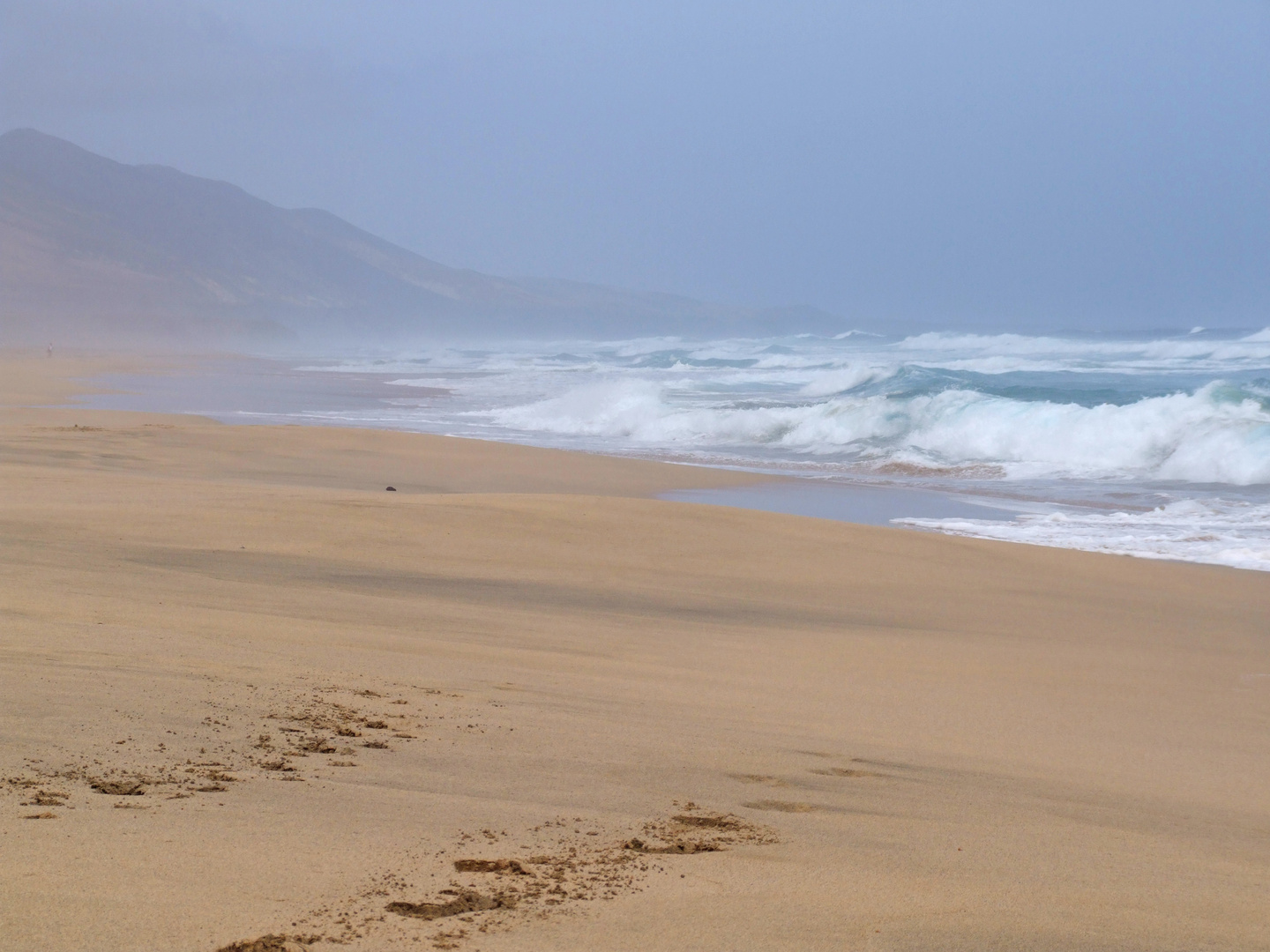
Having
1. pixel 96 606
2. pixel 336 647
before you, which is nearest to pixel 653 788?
pixel 336 647

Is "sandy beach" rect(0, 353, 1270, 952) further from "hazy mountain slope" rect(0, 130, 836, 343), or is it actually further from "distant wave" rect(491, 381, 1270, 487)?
"hazy mountain slope" rect(0, 130, 836, 343)

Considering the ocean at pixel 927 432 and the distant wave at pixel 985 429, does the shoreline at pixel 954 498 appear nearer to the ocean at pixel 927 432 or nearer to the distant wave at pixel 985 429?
the ocean at pixel 927 432

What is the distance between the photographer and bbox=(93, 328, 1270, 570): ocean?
40.0 ft

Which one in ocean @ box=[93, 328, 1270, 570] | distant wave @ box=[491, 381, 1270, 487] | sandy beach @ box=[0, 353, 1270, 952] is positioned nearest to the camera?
sandy beach @ box=[0, 353, 1270, 952]

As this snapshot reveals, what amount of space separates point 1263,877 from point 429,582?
452 centimetres

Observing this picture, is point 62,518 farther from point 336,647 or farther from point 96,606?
point 336,647

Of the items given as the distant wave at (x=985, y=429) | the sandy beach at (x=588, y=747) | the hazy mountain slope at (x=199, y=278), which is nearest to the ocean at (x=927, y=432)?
the distant wave at (x=985, y=429)

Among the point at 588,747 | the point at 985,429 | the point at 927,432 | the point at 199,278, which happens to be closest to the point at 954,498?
the point at 985,429

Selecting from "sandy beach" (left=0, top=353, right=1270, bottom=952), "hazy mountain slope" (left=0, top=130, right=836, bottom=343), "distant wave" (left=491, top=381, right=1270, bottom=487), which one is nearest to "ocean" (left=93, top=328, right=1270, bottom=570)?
"distant wave" (left=491, top=381, right=1270, bottom=487)

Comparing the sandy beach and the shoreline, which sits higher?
the shoreline

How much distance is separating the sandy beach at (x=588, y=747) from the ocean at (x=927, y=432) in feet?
14.3

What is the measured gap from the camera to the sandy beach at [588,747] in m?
2.06

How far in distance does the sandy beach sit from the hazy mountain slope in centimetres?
8775

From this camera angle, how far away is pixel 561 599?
20.7 feet
